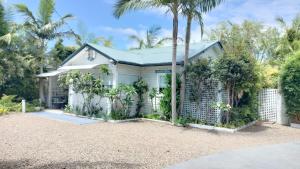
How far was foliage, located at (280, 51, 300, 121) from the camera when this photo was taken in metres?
15.1

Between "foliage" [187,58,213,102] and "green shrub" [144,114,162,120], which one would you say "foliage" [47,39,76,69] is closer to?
"green shrub" [144,114,162,120]

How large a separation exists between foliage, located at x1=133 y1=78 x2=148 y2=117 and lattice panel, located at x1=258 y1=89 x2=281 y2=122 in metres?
7.35

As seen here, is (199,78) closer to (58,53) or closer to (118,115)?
(118,115)

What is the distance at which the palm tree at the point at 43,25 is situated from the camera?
77.3 feet

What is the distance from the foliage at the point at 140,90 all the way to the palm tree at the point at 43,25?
9967mm

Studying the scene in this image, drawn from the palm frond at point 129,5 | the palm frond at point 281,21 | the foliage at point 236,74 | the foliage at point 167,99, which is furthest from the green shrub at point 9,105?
the palm frond at point 281,21

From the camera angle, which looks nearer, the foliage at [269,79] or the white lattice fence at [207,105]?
the white lattice fence at [207,105]

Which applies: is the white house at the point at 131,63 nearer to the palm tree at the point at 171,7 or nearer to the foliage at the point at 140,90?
the foliage at the point at 140,90

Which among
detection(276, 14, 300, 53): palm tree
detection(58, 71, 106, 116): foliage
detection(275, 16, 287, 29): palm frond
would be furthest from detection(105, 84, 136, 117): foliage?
detection(275, 16, 287, 29): palm frond

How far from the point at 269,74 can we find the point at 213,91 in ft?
15.0

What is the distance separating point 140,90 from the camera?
1888 centimetres

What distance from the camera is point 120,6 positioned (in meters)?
16.5

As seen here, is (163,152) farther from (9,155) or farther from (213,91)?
(213,91)

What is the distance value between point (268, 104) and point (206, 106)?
4.04 m
